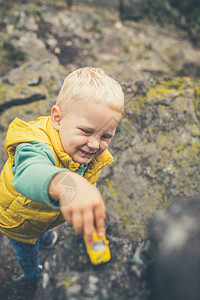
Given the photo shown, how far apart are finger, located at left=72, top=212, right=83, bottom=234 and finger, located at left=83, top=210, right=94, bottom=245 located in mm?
18

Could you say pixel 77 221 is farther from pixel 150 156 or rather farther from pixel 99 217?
pixel 150 156

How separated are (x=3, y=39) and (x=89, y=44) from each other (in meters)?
2.45

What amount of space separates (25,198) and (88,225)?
0.93m

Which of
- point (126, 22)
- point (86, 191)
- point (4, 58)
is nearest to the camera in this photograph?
point (86, 191)

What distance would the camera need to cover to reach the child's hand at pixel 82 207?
912 mm

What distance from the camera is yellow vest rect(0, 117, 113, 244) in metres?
1.57

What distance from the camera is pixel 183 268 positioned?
0.98m

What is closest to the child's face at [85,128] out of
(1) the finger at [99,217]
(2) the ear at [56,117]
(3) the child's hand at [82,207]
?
(2) the ear at [56,117]

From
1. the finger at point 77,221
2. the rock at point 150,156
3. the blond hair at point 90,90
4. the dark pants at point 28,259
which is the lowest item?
the dark pants at point 28,259

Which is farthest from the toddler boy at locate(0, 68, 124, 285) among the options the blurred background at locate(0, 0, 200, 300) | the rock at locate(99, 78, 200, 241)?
the rock at locate(99, 78, 200, 241)

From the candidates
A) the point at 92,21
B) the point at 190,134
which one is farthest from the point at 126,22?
the point at 190,134

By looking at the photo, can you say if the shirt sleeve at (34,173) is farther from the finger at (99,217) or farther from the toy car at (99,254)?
the toy car at (99,254)

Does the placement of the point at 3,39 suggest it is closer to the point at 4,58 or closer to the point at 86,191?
the point at 4,58

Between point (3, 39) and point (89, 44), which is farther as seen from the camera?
point (89, 44)
